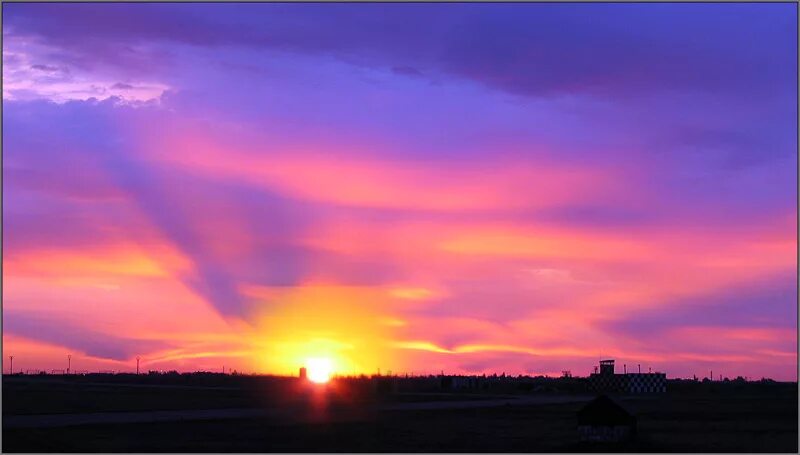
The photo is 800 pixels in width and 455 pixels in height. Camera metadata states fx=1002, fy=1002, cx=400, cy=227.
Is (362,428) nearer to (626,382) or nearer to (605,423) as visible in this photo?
(605,423)

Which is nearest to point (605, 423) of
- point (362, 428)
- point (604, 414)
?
point (604, 414)

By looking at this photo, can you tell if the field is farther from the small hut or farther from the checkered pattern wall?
the checkered pattern wall

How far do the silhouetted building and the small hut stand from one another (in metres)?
75.8

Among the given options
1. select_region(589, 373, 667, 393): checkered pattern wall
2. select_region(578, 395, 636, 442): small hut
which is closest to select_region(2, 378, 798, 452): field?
select_region(578, 395, 636, 442): small hut

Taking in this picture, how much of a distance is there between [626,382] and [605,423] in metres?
78.0

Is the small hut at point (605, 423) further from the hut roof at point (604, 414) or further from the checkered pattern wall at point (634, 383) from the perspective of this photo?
the checkered pattern wall at point (634, 383)

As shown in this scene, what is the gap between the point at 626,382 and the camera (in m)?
110

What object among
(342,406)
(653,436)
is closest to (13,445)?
(653,436)

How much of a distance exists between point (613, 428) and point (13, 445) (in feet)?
66.1

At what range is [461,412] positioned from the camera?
60094 millimetres

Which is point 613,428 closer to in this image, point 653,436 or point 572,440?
point 572,440

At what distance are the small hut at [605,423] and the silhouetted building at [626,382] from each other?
7577 centimetres

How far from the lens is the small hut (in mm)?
34938

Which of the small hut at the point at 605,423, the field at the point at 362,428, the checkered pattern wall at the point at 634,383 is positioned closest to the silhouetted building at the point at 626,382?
the checkered pattern wall at the point at 634,383
